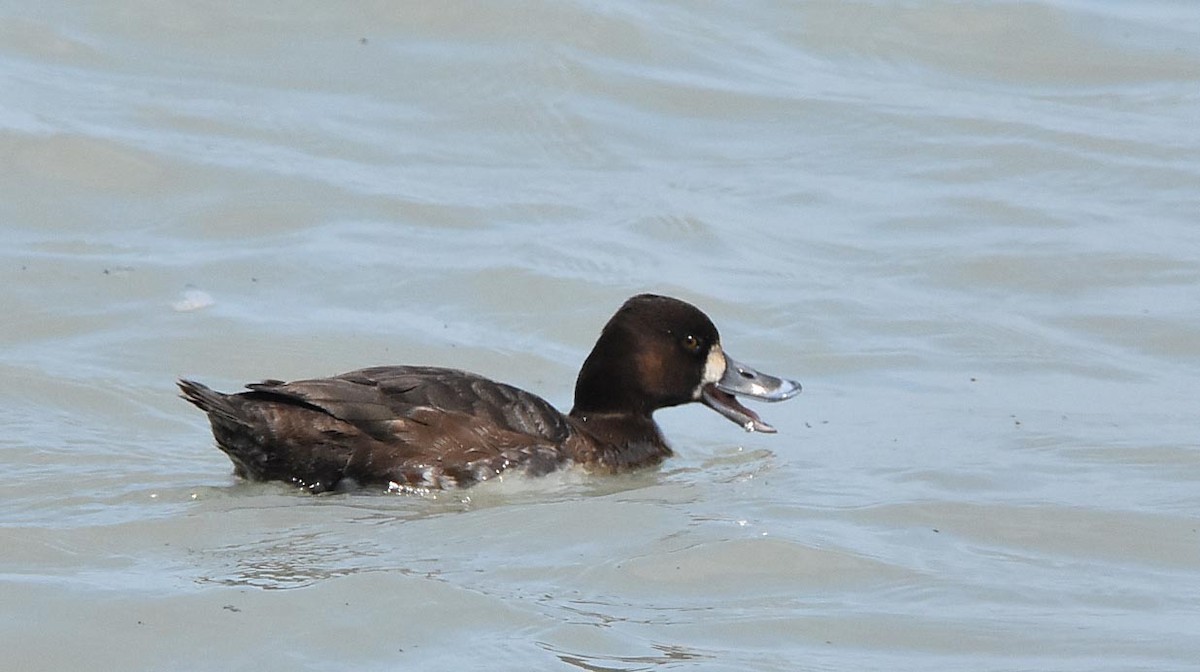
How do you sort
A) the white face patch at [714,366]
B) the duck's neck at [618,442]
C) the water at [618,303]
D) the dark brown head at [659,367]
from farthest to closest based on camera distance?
the white face patch at [714,366]
the dark brown head at [659,367]
the duck's neck at [618,442]
the water at [618,303]

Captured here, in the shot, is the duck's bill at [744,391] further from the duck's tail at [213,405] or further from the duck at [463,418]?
the duck's tail at [213,405]

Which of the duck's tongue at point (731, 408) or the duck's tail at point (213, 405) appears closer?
the duck's tail at point (213, 405)

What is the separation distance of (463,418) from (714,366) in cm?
128

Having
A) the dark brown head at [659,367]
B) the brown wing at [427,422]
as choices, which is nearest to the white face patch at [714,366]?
the dark brown head at [659,367]

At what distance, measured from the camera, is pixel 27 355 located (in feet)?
29.8

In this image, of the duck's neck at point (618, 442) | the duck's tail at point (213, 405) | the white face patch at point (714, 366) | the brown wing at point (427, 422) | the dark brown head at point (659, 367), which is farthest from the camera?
the white face patch at point (714, 366)

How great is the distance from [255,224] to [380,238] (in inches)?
26.0

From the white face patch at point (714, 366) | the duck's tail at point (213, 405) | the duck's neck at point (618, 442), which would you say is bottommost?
the duck's neck at point (618, 442)

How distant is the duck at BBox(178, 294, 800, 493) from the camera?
774 cm

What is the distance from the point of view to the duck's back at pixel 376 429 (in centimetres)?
772

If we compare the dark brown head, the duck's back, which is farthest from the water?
the dark brown head

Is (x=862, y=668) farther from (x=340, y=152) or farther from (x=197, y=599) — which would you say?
(x=340, y=152)

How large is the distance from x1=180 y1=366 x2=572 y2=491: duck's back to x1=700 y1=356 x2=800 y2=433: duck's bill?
1005 millimetres

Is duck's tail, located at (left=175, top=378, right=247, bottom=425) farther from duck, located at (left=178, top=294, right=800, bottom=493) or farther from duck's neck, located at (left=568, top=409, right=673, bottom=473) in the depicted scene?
duck's neck, located at (left=568, top=409, right=673, bottom=473)
